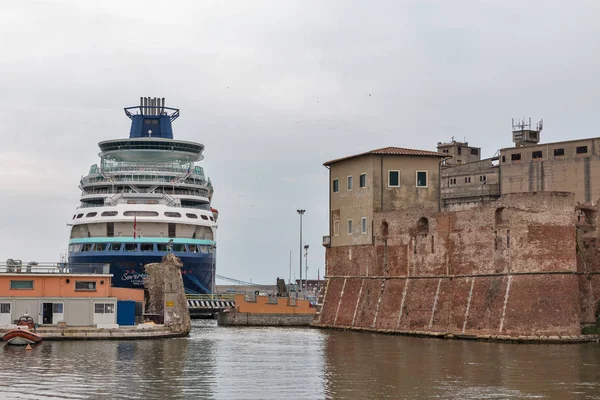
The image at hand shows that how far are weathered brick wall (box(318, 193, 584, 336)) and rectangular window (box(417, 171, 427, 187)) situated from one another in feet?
12.4

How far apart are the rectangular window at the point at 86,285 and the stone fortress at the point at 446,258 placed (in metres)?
16.8

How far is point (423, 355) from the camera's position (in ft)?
134

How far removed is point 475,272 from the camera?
50344mm

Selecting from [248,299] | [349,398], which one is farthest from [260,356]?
[248,299]

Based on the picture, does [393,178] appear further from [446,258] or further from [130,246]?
[130,246]

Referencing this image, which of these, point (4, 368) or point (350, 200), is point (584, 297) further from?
point (4, 368)

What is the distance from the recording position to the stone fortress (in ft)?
152

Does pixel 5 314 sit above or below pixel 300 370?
above

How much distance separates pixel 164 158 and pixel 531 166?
3270 cm

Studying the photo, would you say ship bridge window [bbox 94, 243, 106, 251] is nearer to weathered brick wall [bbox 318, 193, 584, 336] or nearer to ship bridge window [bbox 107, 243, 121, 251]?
ship bridge window [bbox 107, 243, 121, 251]

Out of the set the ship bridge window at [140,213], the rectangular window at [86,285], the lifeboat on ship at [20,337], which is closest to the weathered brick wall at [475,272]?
the rectangular window at [86,285]

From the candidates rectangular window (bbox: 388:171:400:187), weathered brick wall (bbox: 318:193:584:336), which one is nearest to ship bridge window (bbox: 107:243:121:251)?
weathered brick wall (bbox: 318:193:584:336)

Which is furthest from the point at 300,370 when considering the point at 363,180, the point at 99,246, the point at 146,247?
the point at 99,246

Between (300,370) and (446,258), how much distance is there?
62.4 feet
